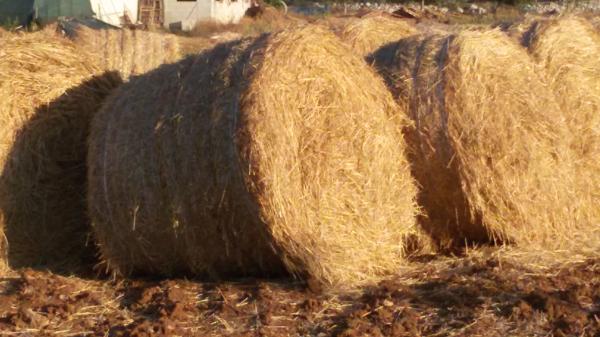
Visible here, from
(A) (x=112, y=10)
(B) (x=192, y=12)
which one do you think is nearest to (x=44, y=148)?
(A) (x=112, y=10)

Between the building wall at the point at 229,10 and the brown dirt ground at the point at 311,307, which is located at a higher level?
Answer: the building wall at the point at 229,10

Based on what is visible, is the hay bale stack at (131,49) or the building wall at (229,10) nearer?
the hay bale stack at (131,49)

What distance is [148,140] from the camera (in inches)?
236

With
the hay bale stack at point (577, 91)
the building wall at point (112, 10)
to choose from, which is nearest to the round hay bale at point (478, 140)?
the hay bale stack at point (577, 91)

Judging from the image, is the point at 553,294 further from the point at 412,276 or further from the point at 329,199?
the point at 329,199

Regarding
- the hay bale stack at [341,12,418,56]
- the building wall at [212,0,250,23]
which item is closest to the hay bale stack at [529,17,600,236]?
the hay bale stack at [341,12,418,56]

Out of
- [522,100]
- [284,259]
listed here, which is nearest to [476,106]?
[522,100]

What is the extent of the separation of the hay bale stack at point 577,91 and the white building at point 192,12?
89.7 feet

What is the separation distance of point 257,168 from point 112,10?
26.6 m

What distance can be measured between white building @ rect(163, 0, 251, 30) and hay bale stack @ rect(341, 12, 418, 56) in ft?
85.7

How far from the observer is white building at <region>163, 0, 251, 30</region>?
3494 cm

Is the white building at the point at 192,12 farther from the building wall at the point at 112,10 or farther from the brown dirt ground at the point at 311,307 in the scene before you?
the brown dirt ground at the point at 311,307

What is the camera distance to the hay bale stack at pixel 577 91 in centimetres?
744

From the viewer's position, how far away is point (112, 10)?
30.8 m
